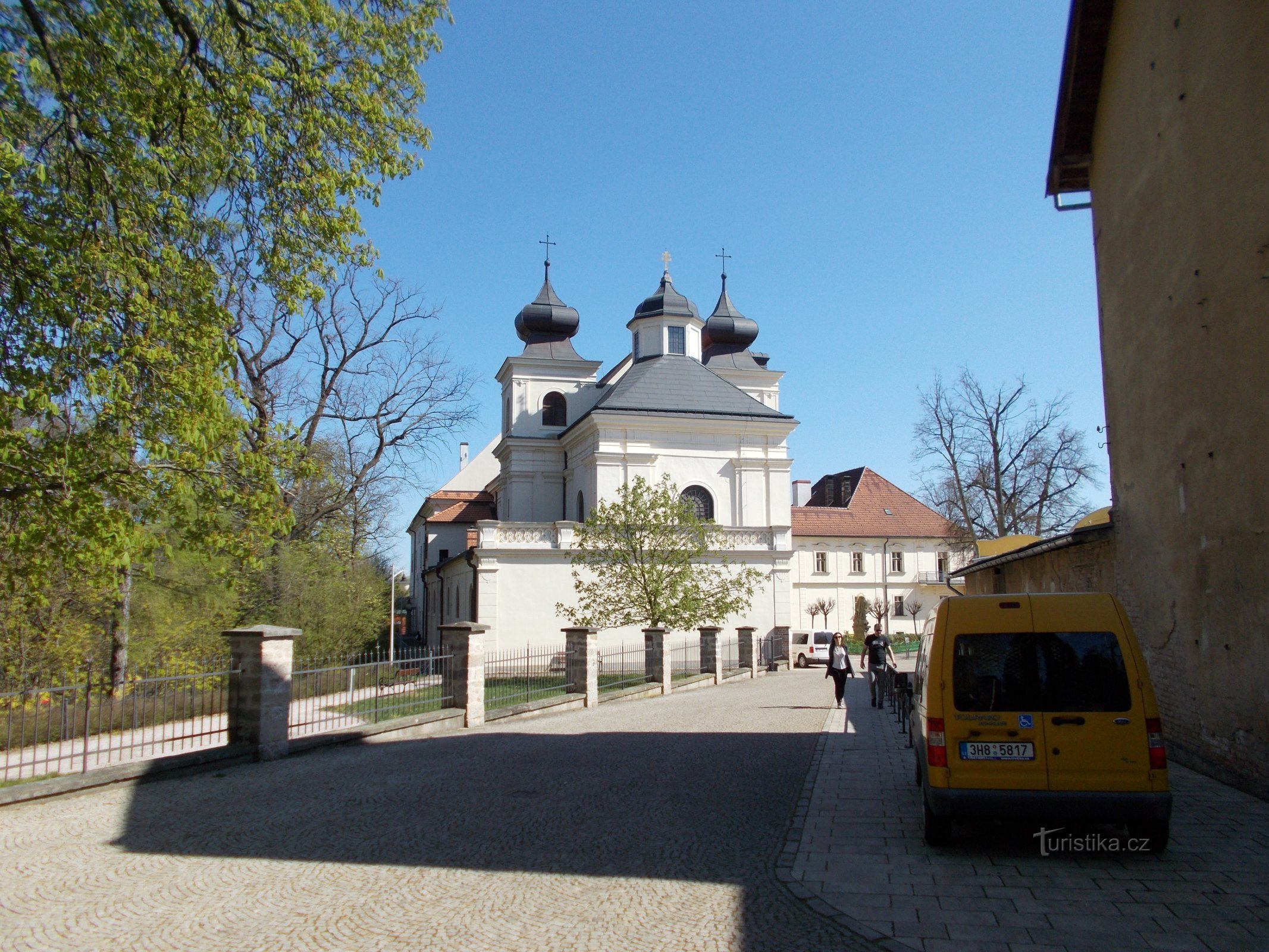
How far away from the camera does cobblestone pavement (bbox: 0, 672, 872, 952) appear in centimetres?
579

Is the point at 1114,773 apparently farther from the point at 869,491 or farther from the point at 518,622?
the point at 869,491

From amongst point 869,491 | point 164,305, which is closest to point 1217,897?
point 164,305

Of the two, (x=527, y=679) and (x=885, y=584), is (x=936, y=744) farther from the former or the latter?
(x=885, y=584)

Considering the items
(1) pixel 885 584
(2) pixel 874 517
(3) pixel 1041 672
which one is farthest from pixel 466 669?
(2) pixel 874 517

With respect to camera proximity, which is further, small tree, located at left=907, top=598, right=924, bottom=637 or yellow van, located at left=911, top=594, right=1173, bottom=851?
small tree, located at left=907, top=598, right=924, bottom=637

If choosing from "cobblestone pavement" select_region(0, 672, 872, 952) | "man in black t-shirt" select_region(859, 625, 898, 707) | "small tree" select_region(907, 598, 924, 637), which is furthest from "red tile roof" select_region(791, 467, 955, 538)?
"cobblestone pavement" select_region(0, 672, 872, 952)

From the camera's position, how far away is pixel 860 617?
56.8 m

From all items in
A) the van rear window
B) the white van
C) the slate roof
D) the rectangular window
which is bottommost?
the white van

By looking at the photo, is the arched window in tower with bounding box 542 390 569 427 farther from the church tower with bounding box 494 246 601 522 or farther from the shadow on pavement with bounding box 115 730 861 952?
the shadow on pavement with bounding box 115 730 861 952

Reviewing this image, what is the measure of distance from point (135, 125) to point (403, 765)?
26.2 feet

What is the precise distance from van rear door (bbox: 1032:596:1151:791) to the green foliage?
9113mm

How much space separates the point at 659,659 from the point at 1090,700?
16906 mm

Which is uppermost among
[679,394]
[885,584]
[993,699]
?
[679,394]

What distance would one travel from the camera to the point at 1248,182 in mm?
9141
